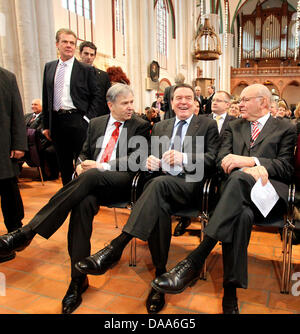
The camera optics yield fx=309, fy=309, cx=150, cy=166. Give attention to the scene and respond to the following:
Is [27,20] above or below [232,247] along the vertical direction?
above

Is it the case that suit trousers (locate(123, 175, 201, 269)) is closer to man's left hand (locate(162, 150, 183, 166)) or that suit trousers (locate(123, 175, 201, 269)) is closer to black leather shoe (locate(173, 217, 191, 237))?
man's left hand (locate(162, 150, 183, 166))

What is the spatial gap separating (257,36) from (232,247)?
85.1 ft

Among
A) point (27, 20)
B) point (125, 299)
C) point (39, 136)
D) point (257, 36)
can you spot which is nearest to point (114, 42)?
point (27, 20)

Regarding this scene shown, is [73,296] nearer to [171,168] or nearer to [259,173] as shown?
[171,168]

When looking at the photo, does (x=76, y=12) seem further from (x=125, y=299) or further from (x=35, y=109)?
(x=125, y=299)

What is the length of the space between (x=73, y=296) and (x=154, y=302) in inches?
19.2

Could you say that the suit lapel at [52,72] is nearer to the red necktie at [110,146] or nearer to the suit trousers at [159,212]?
the red necktie at [110,146]

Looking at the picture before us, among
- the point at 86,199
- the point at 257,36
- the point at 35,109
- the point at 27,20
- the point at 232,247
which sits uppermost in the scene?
the point at 257,36

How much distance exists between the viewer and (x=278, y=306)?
6.05 ft

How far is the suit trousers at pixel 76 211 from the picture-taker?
196 cm

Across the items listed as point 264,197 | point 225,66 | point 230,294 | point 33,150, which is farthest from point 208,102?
point 225,66

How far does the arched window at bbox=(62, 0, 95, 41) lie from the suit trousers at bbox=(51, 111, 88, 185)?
6.59 meters

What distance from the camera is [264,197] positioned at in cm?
187

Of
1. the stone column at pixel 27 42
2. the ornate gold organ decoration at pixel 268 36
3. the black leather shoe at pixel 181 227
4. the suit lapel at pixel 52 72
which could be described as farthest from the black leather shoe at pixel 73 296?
the ornate gold organ decoration at pixel 268 36
